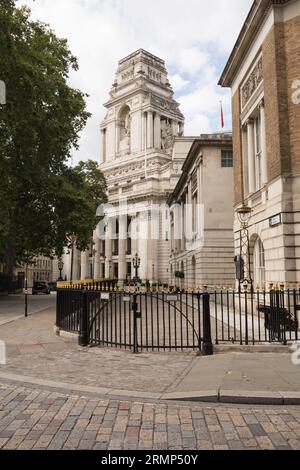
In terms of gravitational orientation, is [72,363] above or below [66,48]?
below

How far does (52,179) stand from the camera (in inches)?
1157

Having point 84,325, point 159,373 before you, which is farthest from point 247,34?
point 159,373

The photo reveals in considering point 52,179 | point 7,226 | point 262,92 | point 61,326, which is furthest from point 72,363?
point 7,226

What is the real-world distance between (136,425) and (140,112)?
9982cm

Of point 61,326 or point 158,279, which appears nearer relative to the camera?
point 61,326

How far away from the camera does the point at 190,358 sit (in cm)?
884

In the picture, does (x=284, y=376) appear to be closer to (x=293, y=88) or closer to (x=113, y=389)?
(x=113, y=389)

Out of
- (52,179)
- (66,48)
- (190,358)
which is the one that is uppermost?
(66,48)

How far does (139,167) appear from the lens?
305 feet

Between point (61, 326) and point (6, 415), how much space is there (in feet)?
22.9

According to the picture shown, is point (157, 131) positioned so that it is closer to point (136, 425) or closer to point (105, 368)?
point (105, 368)

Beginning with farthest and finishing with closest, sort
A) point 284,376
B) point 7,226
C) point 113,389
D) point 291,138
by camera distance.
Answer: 1. point 7,226
2. point 291,138
3. point 284,376
4. point 113,389

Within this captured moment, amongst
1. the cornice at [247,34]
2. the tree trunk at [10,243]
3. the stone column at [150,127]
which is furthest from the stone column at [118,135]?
the cornice at [247,34]
